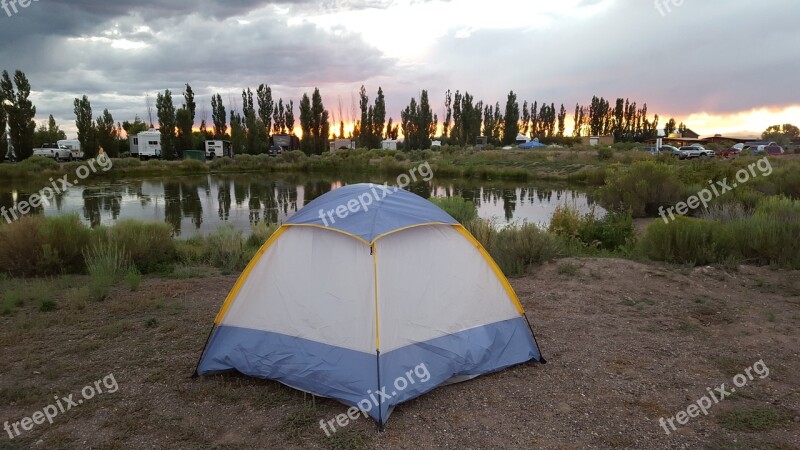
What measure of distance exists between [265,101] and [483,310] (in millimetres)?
66877

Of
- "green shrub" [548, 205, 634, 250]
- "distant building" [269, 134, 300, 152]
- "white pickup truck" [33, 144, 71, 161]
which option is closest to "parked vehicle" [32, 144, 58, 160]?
"white pickup truck" [33, 144, 71, 161]

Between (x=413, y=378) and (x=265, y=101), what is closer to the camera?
(x=413, y=378)

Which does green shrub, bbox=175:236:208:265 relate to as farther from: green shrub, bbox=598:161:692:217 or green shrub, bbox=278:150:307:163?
green shrub, bbox=278:150:307:163

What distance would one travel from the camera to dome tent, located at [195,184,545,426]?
402 cm

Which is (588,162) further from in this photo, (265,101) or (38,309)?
(265,101)

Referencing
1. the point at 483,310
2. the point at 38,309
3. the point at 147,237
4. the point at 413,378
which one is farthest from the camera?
the point at 147,237

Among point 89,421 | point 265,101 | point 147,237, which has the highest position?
point 265,101

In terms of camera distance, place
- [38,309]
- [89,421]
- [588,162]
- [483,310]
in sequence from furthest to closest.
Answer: [588,162] < [38,309] < [483,310] < [89,421]

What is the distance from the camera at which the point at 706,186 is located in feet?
52.5

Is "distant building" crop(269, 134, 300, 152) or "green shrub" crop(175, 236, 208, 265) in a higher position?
"distant building" crop(269, 134, 300, 152)

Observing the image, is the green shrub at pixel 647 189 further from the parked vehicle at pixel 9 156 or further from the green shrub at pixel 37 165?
the parked vehicle at pixel 9 156

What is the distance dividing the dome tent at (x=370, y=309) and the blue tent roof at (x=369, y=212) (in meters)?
0.01

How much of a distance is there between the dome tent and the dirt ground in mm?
176

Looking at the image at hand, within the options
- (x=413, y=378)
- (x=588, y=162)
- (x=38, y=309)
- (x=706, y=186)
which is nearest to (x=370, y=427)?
(x=413, y=378)
